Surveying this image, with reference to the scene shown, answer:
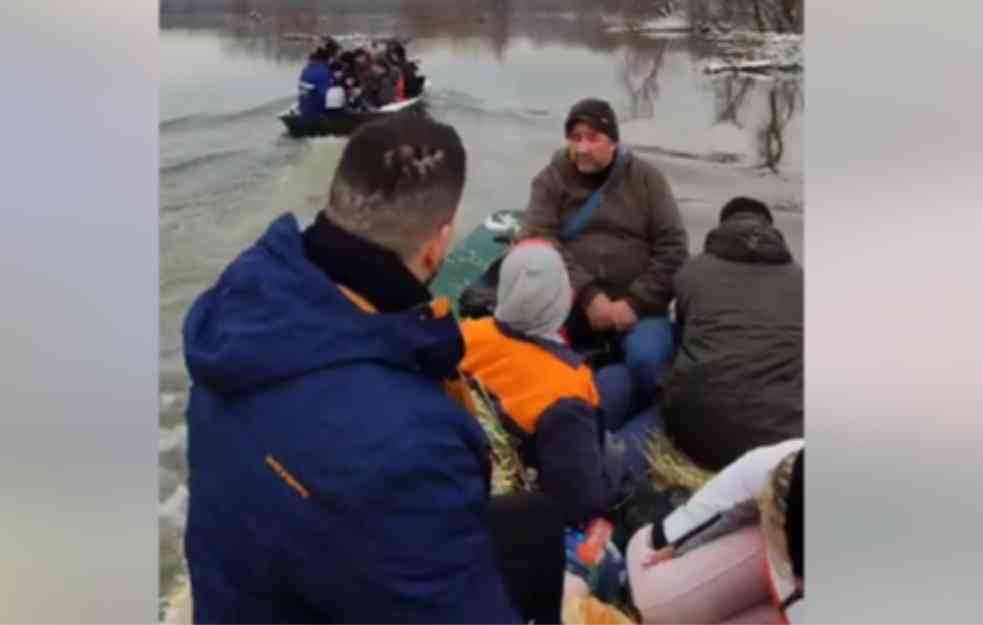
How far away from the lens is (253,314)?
1661 millimetres

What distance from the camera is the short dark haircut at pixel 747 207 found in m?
1.70

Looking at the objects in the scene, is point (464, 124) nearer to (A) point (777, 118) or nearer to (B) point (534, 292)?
(B) point (534, 292)

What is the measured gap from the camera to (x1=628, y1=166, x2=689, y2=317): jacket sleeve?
5.69ft

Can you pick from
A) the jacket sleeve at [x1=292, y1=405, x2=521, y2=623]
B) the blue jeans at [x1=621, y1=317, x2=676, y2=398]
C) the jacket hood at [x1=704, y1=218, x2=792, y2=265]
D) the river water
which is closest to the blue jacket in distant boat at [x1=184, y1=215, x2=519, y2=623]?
the jacket sleeve at [x1=292, y1=405, x2=521, y2=623]

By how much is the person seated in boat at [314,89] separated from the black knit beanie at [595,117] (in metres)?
0.32

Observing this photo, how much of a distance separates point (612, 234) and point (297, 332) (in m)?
0.44

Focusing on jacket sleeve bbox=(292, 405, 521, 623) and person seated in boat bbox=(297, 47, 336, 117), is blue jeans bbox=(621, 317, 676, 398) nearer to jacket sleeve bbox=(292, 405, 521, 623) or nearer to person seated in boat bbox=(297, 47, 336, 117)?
jacket sleeve bbox=(292, 405, 521, 623)

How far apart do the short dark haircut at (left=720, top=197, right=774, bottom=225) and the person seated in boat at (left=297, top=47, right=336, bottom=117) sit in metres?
0.54

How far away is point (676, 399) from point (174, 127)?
2.49 ft

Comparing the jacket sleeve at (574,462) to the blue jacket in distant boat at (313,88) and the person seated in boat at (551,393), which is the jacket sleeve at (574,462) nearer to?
the person seated in boat at (551,393)

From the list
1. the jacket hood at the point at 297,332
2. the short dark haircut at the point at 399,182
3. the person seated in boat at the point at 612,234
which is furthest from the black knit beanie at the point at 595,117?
the jacket hood at the point at 297,332

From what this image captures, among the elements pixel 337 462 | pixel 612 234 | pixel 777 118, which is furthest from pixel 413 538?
pixel 777 118
